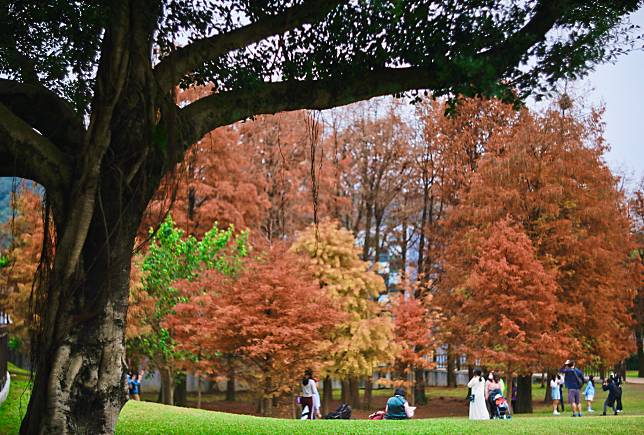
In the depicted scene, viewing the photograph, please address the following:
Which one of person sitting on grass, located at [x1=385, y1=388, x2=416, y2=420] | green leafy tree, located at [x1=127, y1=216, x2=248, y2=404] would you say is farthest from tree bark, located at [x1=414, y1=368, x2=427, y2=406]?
person sitting on grass, located at [x1=385, y1=388, x2=416, y2=420]

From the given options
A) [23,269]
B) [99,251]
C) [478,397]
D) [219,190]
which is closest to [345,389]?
[219,190]

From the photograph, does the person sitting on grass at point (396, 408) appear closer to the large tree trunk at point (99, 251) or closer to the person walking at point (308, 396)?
the person walking at point (308, 396)

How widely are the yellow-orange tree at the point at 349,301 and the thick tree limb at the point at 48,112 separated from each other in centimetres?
1684

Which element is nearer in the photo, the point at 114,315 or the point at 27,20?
the point at 114,315

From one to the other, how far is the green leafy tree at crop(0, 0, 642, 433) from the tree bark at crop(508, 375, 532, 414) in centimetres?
1938

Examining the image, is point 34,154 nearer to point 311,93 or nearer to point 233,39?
point 233,39

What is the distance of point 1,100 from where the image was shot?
6375 millimetres

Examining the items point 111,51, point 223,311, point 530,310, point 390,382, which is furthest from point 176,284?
point 111,51

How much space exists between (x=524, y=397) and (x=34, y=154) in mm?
22389

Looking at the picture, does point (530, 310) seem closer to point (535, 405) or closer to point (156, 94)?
point (535, 405)

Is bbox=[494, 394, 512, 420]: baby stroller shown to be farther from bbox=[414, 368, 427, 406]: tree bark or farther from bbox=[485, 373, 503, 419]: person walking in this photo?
bbox=[414, 368, 427, 406]: tree bark

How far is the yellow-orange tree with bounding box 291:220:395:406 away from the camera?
927 inches

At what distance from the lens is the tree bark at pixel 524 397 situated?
24.4m

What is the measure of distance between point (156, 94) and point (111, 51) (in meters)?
0.51
